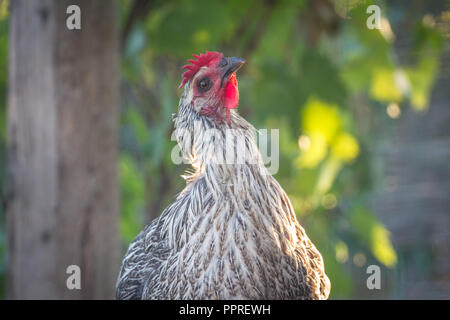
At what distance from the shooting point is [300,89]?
1.43 m

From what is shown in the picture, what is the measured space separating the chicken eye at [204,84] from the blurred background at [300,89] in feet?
1.23

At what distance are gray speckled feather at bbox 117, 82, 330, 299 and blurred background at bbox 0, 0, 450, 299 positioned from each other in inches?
13.4

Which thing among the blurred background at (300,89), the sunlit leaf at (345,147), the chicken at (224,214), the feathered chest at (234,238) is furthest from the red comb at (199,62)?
the sunlit leaf at (345,147)

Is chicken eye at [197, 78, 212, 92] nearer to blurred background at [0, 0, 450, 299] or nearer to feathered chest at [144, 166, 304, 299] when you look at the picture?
feathered chest at [144, 166, 304, 299]

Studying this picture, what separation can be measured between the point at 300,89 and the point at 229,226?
81 centimetres

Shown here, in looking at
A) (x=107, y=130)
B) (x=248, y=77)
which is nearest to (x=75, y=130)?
(x=107, y=130)

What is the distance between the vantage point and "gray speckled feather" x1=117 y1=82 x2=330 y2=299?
67cm

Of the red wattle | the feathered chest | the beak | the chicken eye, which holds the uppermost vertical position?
the beak

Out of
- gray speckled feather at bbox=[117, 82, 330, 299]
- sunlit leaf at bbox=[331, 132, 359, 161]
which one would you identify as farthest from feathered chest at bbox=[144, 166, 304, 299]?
sunlit leaf at bbox=[331, 132, 359, 161]

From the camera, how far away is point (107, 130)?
5.19ft

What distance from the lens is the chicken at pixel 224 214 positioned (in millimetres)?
660

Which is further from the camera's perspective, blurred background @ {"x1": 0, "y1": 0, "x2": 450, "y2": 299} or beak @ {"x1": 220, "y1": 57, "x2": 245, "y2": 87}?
blurred background @ {"x1": 0, "y1": 0, "x2": 450, "y2": 299}
